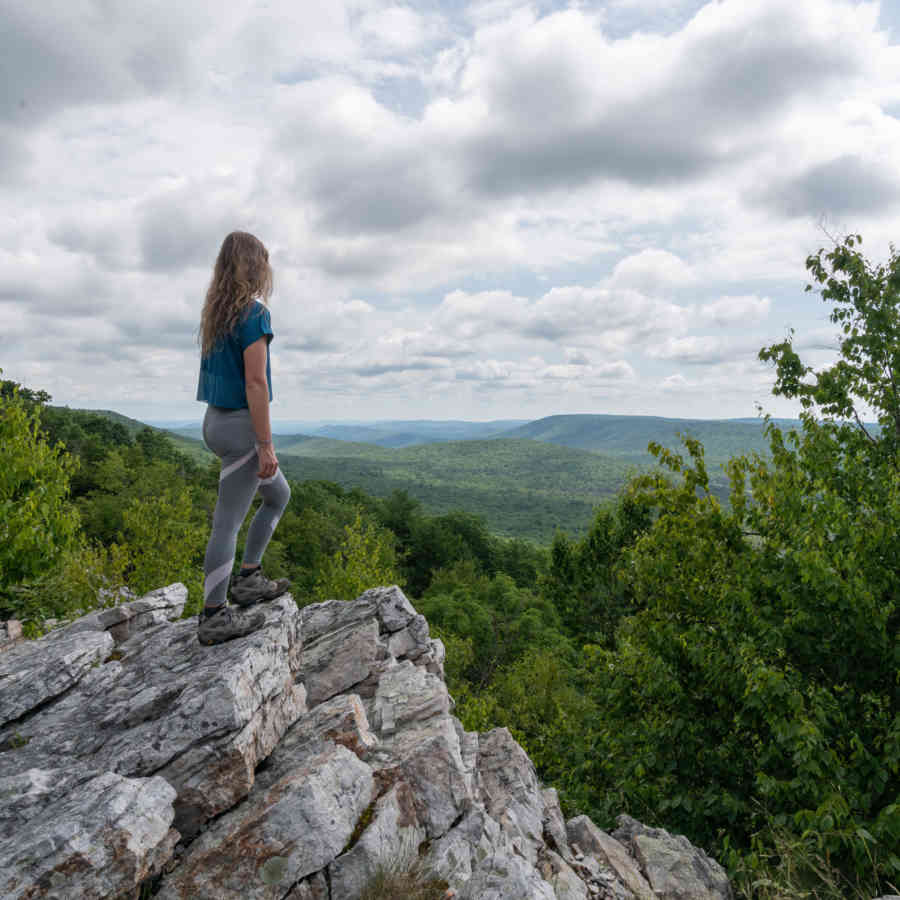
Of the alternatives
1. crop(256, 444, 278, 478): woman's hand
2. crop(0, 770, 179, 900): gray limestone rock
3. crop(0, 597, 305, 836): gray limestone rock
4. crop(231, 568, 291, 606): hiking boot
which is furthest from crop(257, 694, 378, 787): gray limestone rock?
crop(256, 444, 278, 478): woman's hand

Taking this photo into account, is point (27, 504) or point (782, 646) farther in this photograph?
point (27, 504)

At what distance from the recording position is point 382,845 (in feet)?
18.0

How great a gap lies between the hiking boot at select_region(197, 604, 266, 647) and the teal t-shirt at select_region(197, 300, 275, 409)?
8.96 ft

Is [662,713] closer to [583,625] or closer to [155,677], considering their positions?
[155,677]

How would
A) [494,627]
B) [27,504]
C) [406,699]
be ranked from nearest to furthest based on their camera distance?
1. [406,699]
2. [27,504]
3. [494,627]

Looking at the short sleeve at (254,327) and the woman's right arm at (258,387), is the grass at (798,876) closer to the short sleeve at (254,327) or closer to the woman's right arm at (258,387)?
the woman's right arm at (258,387)

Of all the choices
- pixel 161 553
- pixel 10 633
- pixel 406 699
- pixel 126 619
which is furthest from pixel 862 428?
pixel 161 553

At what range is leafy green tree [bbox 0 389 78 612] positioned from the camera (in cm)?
1365

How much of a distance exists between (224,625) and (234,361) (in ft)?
10.9

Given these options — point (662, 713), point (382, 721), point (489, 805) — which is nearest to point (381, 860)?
point (382, 721)

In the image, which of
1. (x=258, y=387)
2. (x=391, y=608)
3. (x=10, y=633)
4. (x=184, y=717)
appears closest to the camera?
(x=184, y=717)

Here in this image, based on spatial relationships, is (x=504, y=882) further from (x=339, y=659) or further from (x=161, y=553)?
(x=161, y=553)

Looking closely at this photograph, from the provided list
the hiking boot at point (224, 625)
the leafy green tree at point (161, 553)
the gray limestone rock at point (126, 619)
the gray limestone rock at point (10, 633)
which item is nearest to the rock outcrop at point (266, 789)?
the hiking boot at point (224, 625)

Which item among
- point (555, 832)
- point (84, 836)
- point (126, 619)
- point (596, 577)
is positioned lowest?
point (596, 577)
